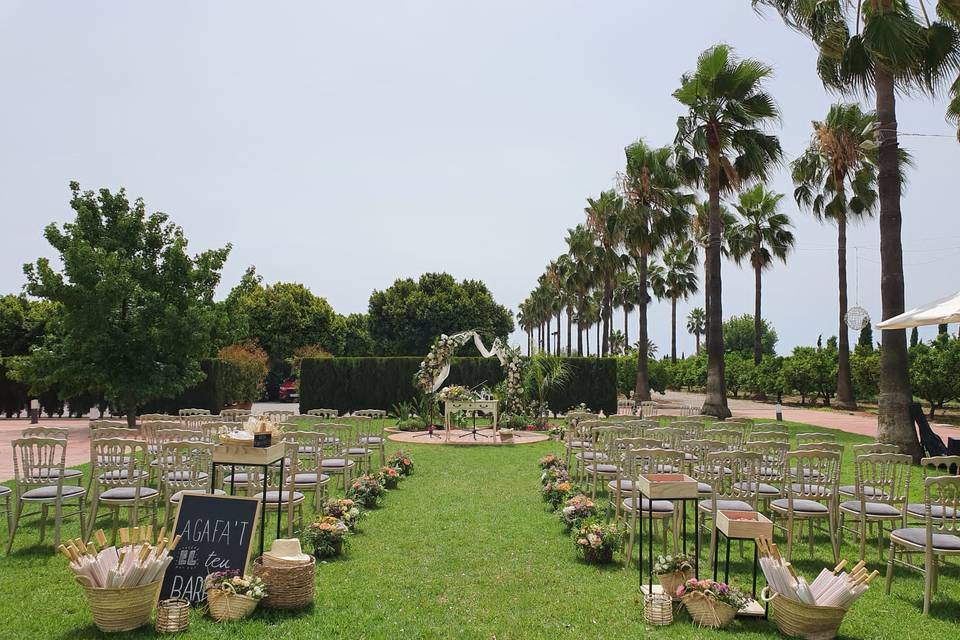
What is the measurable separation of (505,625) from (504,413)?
47.3 feet

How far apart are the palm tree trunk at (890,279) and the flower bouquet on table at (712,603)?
438 inches

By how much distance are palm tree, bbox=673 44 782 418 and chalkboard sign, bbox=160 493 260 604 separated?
18903mm

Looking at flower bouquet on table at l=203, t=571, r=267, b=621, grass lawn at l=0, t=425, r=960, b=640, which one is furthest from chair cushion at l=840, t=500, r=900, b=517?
flower bouquet on table at l=203, t=571, r=267, b=621

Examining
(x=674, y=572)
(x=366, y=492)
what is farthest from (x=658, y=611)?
(x=366, y=492)

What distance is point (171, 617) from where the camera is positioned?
4262mm

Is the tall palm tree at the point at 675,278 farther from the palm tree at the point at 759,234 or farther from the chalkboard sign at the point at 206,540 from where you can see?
the chalkboard sign at the point at 206,540

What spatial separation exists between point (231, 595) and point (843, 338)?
1134 inches

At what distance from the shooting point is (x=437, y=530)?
24.5ft

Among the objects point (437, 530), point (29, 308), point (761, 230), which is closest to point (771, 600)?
point (437, 530)

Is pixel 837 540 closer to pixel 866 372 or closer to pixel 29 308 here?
pixel 866 372

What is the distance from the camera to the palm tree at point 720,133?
816 inches

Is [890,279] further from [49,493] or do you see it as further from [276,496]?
[49,493]

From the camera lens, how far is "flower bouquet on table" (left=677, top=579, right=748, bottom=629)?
4523 mm

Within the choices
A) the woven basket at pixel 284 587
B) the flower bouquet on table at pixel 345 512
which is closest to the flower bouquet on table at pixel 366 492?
the flower bouquet on table at pixel 345 512
